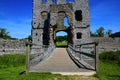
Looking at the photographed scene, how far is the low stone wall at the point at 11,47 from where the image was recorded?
2271 cm

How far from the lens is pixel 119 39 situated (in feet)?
98.9

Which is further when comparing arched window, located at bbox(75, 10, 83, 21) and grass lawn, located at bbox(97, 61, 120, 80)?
arched window, located at bbox(75, 10, 83, 21)

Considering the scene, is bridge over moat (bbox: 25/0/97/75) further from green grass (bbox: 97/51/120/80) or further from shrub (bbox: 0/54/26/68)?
shrub (bbox: 0/54/26/68)

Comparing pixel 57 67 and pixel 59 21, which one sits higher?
pixel 59 21

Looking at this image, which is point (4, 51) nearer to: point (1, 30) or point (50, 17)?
point (50, 17)

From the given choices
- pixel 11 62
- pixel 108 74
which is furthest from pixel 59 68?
pixel 11 62

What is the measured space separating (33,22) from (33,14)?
1.54 m

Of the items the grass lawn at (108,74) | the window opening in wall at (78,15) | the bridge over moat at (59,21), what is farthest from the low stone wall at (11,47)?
the grass lawn at (108,74)

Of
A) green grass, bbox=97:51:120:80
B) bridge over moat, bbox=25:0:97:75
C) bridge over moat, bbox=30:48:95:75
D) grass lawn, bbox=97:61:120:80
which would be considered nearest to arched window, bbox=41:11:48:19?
bridge over moat, bbox=25:0:97:75

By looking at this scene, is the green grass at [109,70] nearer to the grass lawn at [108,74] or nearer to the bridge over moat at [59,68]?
the grass lawn at [108,74]

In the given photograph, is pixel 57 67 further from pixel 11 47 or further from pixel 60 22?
pixel 60 22

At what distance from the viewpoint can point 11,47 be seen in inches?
976

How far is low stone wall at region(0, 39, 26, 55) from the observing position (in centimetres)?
2271

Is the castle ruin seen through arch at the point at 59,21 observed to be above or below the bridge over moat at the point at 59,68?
above
